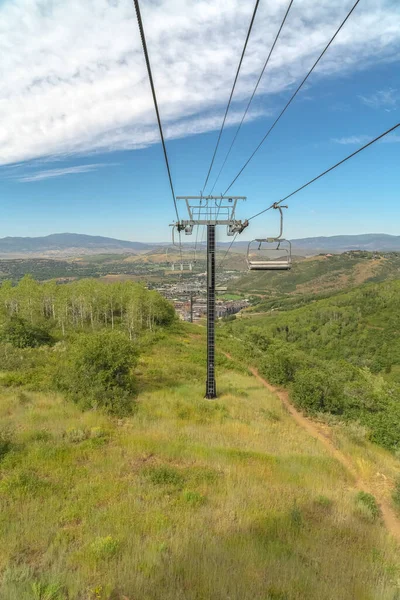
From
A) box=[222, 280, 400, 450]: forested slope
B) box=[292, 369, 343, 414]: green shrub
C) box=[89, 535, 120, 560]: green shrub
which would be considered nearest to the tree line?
box=[222, 280, 400, 450]: forested slope

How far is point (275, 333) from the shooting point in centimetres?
10131

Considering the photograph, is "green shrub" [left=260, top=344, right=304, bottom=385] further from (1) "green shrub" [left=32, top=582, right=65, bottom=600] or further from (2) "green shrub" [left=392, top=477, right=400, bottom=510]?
(1) "green shrub" [left=32, top=582, right=65, bottom=600]

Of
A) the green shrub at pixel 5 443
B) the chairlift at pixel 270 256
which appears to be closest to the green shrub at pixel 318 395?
the chairlift at pixel 270 256

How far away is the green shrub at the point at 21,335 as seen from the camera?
2970 centimetres

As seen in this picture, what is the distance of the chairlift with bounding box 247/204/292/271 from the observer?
489 inches

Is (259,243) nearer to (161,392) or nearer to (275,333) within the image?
(161,392)

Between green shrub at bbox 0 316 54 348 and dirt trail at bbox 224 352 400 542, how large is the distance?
2235 centimetres

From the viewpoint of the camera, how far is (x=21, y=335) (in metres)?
30.6

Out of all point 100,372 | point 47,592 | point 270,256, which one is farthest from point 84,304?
point 47,592

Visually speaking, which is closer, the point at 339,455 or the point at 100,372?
the point at 339,455

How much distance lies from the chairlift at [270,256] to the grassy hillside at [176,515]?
715 centimetres

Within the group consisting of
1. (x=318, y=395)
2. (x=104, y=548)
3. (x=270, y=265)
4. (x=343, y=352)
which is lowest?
(x=343, y=352)

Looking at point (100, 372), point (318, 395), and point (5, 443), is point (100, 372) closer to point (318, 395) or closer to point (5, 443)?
point (5, 443)

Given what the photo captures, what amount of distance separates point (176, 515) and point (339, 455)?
9.82 meters
